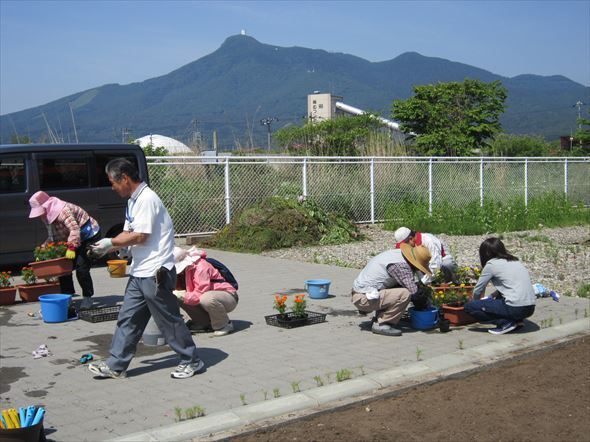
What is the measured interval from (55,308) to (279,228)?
7.89 meters

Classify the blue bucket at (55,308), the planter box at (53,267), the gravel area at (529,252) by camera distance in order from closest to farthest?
1. the blue bucket at (55,308)
2. the planter box at (53,267)
3. the gravel area at (529,252)

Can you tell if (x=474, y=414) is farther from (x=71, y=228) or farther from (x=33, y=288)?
(x=33, y=288)

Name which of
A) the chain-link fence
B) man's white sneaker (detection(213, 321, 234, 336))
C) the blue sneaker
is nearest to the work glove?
man's white sneaker (detection(213, 321, 234, 336))

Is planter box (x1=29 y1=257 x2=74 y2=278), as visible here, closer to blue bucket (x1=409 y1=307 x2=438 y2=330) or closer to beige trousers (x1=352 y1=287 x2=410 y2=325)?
beige trousers (x1=352 y1=287 x2=410 y2=325)

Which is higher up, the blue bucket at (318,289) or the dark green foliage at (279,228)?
the dark green foliage at (279,228)

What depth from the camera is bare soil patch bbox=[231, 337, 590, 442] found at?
16.9ft

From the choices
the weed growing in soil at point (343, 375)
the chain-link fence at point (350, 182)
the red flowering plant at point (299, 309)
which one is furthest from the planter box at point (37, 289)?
the chain-link fence at point (350, 182)

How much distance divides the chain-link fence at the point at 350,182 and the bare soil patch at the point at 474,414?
11568 mm

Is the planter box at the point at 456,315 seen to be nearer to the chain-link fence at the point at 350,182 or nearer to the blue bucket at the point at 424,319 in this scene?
the blue bucket at the point at 424,319

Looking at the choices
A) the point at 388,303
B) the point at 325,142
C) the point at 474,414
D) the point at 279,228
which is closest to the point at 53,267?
the point at 388,303

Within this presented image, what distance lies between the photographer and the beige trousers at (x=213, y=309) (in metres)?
7.95

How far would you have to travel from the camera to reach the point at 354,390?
6.07m

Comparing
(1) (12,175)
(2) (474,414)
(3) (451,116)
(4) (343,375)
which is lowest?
(2) (474,414)

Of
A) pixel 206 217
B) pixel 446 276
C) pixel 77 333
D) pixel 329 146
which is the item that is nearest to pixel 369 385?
pixel 446 276
